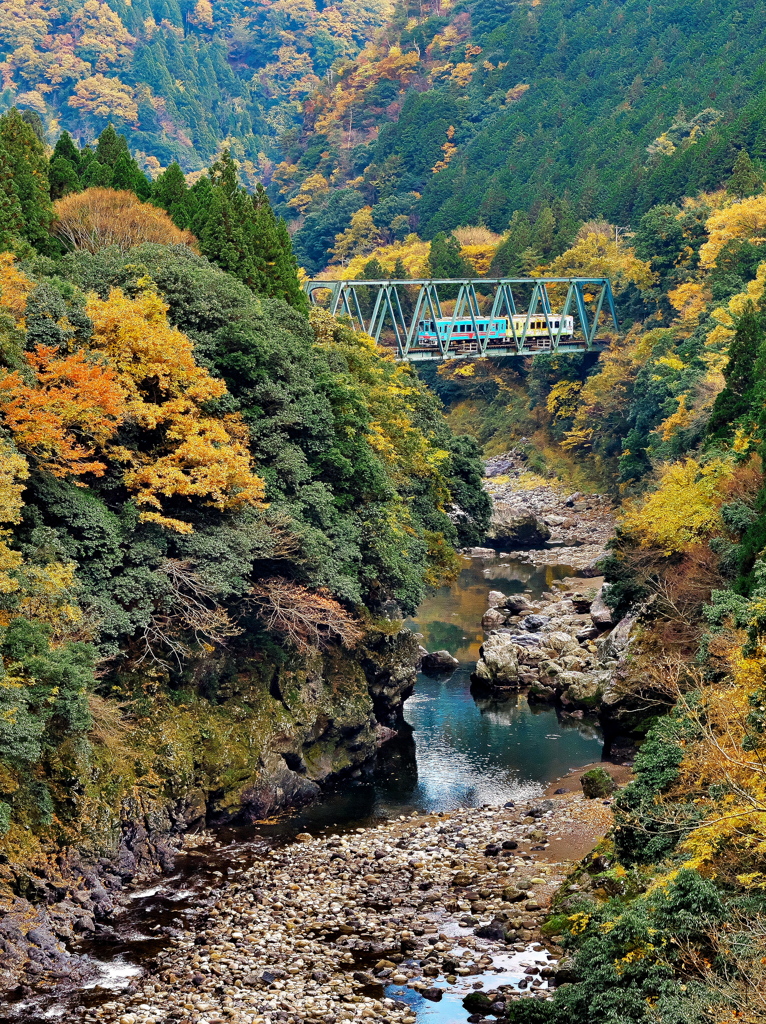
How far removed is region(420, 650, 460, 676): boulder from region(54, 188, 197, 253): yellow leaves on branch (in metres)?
15.9

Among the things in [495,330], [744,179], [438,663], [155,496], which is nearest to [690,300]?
[744,179]

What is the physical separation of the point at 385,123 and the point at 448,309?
1706 inches

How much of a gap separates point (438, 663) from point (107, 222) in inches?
697

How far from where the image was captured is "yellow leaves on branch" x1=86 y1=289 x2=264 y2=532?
25.8 meters

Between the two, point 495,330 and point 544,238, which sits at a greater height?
point 544,238

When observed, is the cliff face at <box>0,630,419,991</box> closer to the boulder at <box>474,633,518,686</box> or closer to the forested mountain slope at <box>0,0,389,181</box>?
the boulder at <box>474,633,518,686</box>

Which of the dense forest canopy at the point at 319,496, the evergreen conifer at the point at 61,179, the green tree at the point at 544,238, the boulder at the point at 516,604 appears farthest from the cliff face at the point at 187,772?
the green tree at the point at 544,238

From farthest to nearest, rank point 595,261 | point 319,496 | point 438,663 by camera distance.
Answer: point 595,261
point 438,663
point 319,496

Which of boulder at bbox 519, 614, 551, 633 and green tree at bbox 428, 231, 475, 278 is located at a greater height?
green tree at bbox 428, 231, 475, 278

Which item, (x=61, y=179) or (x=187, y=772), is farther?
(x=61, y=179)

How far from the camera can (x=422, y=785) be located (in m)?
30.1

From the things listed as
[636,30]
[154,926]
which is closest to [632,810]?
[154,926]

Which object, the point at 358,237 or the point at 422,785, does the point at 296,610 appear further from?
the point at 358,237

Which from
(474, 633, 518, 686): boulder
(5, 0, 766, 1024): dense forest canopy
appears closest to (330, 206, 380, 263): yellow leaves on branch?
(5, 0, 766, 1024): dense forest canopy
